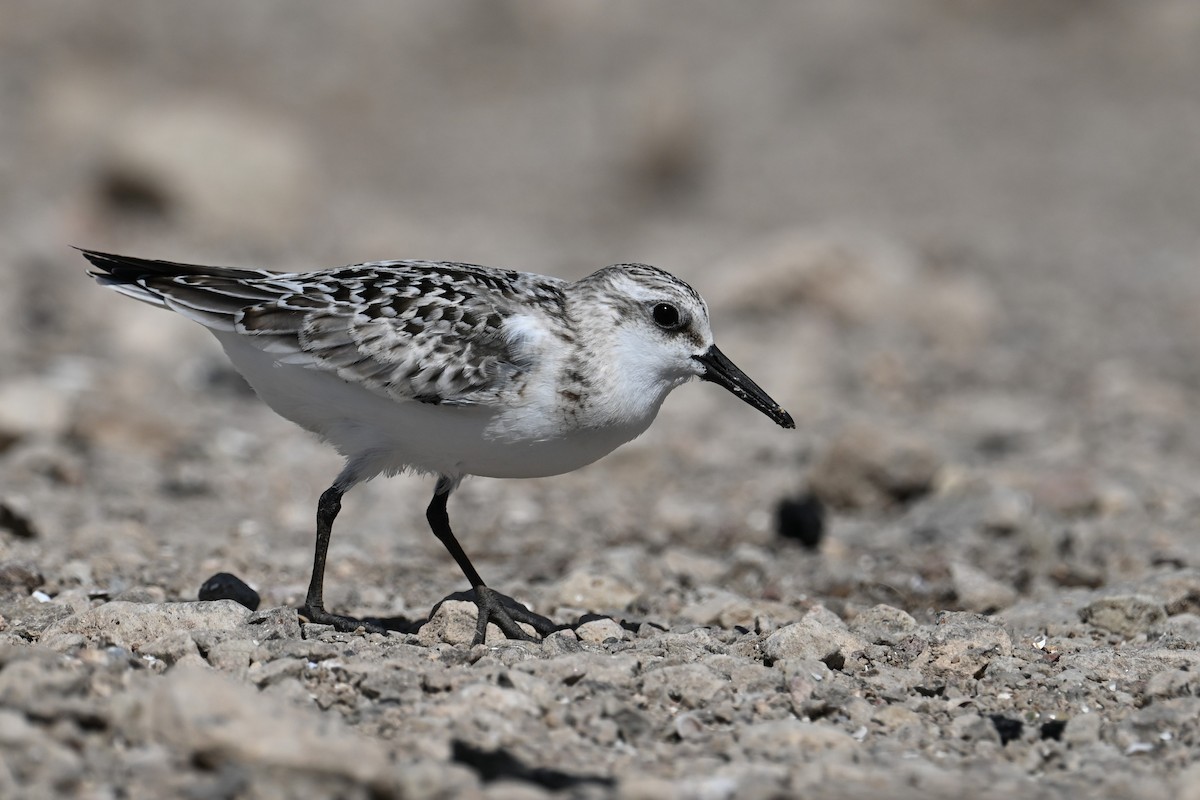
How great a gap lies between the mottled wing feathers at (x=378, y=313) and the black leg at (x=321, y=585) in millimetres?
648

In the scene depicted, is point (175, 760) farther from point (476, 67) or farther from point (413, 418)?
point (476, 67)

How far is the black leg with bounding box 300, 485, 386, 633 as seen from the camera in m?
5.99

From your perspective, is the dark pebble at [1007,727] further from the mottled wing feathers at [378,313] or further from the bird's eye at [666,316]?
the mottled wing feathers at [378,313]

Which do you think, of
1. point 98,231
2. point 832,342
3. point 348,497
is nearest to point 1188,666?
point 348,497

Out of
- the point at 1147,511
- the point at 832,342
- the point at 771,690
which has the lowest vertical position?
the point at 771,690

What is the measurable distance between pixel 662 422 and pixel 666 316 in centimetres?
498

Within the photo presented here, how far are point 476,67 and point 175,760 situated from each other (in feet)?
A: 72.0

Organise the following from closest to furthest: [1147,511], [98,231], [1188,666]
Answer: [1188,666]
[1147,511]
[98,231]

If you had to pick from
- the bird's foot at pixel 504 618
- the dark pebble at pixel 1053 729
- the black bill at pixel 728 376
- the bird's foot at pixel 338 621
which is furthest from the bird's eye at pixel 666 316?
the dark pebble at pixel 1053 729

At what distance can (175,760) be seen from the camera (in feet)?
13.6

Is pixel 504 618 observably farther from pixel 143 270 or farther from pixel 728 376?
pixel 143 270

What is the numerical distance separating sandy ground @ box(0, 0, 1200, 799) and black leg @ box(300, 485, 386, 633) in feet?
0.59

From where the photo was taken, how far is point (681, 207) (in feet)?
65.0

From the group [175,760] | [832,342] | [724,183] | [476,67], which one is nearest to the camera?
[175,760]
